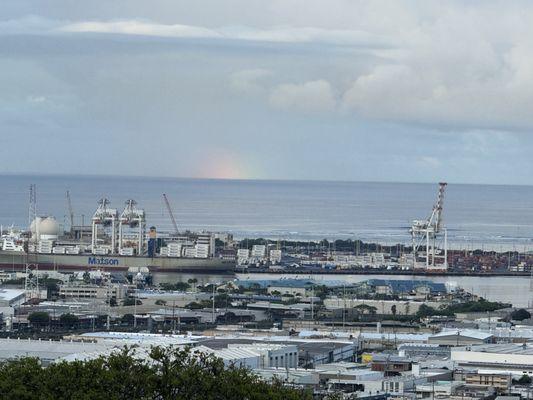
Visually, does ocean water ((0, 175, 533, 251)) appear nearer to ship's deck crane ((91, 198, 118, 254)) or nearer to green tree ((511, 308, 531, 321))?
ship's deck crane ((91, 198, 118, 254))

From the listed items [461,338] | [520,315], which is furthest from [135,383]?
[520,315]

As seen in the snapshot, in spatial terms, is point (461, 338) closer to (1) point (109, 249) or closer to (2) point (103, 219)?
(1) point (109, 249)

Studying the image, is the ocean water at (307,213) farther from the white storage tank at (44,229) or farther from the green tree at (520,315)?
the green tree at (520,315)

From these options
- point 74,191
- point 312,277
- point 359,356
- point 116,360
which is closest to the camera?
point 116,360

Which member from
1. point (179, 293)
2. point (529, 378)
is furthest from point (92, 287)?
point (529, 378)

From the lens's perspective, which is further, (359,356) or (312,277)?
(312,277)

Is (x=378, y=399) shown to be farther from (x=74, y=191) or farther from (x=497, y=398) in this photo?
(x=74, y=191)

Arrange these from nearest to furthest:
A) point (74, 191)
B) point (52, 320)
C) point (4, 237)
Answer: point (52, 320) → point (4, 237) → point (74, 191)
